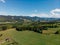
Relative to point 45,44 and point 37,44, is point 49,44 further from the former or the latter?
point 37,44

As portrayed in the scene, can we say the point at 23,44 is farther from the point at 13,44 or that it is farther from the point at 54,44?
the point at 54,44

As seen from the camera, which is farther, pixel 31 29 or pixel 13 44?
pixel 31 29

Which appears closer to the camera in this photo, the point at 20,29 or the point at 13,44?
the point at 13,44

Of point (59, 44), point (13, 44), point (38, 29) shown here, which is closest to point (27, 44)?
point (13, 44)

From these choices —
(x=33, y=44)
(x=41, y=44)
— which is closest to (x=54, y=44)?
(x=41, y=44)

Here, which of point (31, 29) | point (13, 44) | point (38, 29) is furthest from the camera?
point (31, 29)

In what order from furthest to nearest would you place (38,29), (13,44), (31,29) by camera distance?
(31,29), (38,29), (13,44)

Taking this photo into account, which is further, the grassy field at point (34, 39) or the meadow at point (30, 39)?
the grassy field at point (34, 39)

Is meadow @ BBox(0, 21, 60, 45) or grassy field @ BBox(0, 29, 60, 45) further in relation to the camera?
grassy field @ BBox(0, 29, 60, 45)

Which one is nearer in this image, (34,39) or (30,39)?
(30,39)
